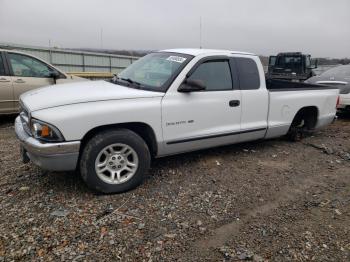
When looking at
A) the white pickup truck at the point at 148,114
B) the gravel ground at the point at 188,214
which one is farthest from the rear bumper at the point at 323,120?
the gravel ground at the point at 188,214

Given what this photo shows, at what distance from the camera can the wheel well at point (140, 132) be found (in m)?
3.52

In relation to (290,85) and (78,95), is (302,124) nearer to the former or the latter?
(290,85)

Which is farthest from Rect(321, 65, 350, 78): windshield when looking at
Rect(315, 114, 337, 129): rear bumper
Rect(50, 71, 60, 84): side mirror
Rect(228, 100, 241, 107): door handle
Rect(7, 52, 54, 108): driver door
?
Rect(7, 52, 54, 108): driver door

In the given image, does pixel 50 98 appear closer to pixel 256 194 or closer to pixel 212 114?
pixel 212 114

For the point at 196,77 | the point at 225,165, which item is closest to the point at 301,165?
the point at 225,165

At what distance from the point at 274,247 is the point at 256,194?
1.03m

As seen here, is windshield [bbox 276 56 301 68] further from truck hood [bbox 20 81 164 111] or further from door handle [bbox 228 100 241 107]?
truck hood [bbox 20 81 164 111]

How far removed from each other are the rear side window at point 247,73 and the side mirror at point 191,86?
94 centimetres

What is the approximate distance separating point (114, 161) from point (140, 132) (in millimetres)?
530

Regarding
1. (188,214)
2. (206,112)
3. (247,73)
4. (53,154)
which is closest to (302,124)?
(247,73)

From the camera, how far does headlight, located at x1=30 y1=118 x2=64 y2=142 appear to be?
3.22 m

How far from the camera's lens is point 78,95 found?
11.6 feet

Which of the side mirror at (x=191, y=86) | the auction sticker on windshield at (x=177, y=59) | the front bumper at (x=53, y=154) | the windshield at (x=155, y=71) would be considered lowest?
the front bumper at (x=53, y=154)

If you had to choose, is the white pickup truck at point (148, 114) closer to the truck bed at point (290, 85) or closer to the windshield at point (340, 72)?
the truck bed at point (290, 85)
